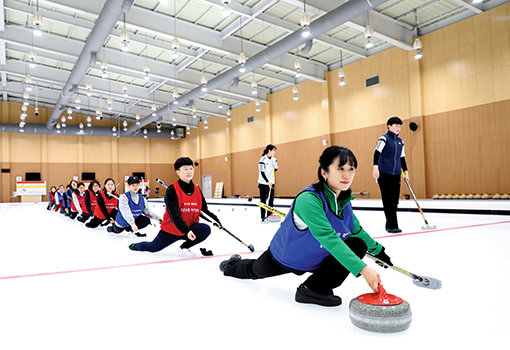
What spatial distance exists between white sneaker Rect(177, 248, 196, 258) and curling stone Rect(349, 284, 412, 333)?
6.98ft

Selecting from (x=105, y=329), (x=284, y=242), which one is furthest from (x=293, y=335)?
(x=105, y=329)

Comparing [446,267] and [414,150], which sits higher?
[414,150]

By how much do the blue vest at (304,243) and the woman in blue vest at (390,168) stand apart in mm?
2837

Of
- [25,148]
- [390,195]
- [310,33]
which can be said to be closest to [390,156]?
[390,195]

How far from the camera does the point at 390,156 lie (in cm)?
464

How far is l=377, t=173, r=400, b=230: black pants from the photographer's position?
452cm

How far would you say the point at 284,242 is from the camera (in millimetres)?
1852

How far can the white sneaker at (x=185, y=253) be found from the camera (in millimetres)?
3334

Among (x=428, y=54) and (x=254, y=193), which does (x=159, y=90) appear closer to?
(x=254, y=193)

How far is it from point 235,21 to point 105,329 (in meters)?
11.3

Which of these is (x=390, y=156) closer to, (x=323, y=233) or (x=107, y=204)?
(x=323, y=233)

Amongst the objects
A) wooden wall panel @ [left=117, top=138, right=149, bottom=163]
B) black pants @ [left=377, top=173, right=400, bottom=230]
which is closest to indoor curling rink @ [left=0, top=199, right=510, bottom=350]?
black pants @ [left=377, top=173, right=400, bottom=230]

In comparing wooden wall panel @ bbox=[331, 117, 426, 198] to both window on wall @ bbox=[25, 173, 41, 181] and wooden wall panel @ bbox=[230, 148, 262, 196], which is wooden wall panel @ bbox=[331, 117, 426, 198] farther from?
window on wall @ bbox=[25, 173, 41, 181]

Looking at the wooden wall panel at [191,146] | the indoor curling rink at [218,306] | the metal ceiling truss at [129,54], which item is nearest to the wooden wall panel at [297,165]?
the metal ceiling truss at [129,54]
